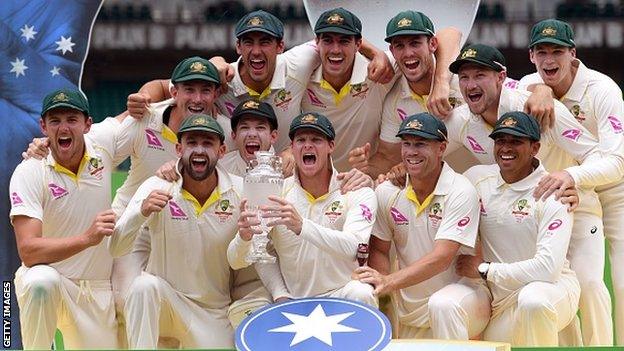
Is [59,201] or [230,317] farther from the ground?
[59,201]

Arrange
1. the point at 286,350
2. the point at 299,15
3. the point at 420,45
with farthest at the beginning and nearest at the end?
the point at 299,15, the point at 420,45, the point at 286,350

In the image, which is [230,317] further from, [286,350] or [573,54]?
[573,54]

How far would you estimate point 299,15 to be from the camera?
982 cm

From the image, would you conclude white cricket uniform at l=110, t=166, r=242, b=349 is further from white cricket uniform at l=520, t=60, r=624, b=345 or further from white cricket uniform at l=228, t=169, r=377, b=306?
white cricket uniform at l=520, t=60, r=624, b=345

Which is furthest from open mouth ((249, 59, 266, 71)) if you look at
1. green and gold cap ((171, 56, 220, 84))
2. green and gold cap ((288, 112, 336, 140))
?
green and gold cap ((288, 112, 336, 140))

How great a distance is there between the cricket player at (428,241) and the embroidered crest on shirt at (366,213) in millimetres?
201

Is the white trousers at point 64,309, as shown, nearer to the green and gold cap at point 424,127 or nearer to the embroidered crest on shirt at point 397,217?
the embroidered crest on shirt at point 397,217

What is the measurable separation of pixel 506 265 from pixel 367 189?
78 cm

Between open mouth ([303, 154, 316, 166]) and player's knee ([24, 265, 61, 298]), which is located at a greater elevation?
open mouth ([303, 154, 316, 166])

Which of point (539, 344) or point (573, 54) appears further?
point (573, 54)

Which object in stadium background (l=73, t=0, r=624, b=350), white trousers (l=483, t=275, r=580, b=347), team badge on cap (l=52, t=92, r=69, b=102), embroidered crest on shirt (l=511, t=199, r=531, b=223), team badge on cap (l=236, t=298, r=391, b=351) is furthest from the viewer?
stadium background (l=73, t=0, r=624, b=350)

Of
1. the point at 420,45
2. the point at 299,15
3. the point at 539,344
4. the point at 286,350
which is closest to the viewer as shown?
the point at 286,350

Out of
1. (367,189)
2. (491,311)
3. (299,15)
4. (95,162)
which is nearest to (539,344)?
(491,311)

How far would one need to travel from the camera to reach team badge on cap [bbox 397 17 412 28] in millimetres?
7766
